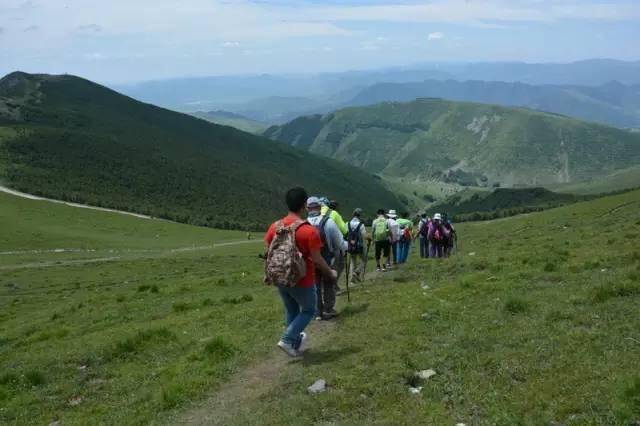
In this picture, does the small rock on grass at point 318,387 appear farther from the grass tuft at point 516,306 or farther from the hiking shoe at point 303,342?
the grass tuft at point 516,306

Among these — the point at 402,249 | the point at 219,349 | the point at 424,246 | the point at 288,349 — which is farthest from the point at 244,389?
the point at 424,246

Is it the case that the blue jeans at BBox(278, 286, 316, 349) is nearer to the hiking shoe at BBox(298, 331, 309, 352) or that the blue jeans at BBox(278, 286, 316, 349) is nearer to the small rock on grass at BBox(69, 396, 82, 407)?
the hiking shoe at BBox(298, 331, 309, 352)

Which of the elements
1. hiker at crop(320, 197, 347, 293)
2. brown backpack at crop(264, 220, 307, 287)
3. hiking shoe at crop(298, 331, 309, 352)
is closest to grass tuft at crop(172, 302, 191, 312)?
hiker at crop(320, 197, 347, 293)

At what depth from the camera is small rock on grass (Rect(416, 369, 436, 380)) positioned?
10370mm

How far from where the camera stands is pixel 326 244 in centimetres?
1519

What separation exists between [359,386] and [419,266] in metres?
14.5

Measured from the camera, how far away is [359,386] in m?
10.3

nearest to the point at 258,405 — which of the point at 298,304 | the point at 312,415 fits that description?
the point at 312,415

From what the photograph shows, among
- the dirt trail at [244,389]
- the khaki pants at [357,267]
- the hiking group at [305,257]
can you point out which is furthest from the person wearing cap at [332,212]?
the khaki pants at [357,267]

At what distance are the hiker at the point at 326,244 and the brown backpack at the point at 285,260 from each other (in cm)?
246

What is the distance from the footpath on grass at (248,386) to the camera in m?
10.4

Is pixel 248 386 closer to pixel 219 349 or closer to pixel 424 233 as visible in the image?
pixel 219 349

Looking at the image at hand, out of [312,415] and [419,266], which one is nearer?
[312,415]

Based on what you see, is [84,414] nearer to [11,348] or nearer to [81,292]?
[11,348]
